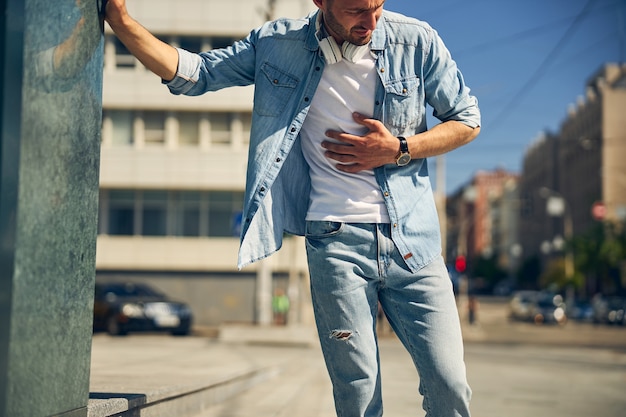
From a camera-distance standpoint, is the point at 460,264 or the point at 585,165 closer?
the point at 460,264

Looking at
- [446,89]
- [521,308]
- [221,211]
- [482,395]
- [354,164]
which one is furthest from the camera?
[521,308]

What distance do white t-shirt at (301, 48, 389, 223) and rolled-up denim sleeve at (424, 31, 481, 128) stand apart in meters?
0.21

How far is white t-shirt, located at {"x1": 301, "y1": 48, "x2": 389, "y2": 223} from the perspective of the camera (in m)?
2.94

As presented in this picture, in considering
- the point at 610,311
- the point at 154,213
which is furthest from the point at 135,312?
the point at 610,311

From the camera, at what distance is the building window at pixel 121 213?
35844 millimetres

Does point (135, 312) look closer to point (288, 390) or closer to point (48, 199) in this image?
point (288, 390)

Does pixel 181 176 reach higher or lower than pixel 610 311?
higher

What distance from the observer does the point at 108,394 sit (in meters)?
3.75

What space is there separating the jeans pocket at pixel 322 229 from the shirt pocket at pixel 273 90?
393 mm

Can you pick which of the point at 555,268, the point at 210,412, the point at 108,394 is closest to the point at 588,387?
the point at 210,412

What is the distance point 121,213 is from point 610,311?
25379 mm

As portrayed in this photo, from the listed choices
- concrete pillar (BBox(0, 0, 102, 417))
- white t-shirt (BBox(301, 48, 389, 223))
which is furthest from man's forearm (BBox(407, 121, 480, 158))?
concrete pillar (BBox(0, 0, 102, 417))

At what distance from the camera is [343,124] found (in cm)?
298

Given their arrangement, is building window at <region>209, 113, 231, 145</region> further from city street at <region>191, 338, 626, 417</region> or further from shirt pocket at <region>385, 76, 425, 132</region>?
shirt pocket at <region>385, 76, 425, 132</region>
